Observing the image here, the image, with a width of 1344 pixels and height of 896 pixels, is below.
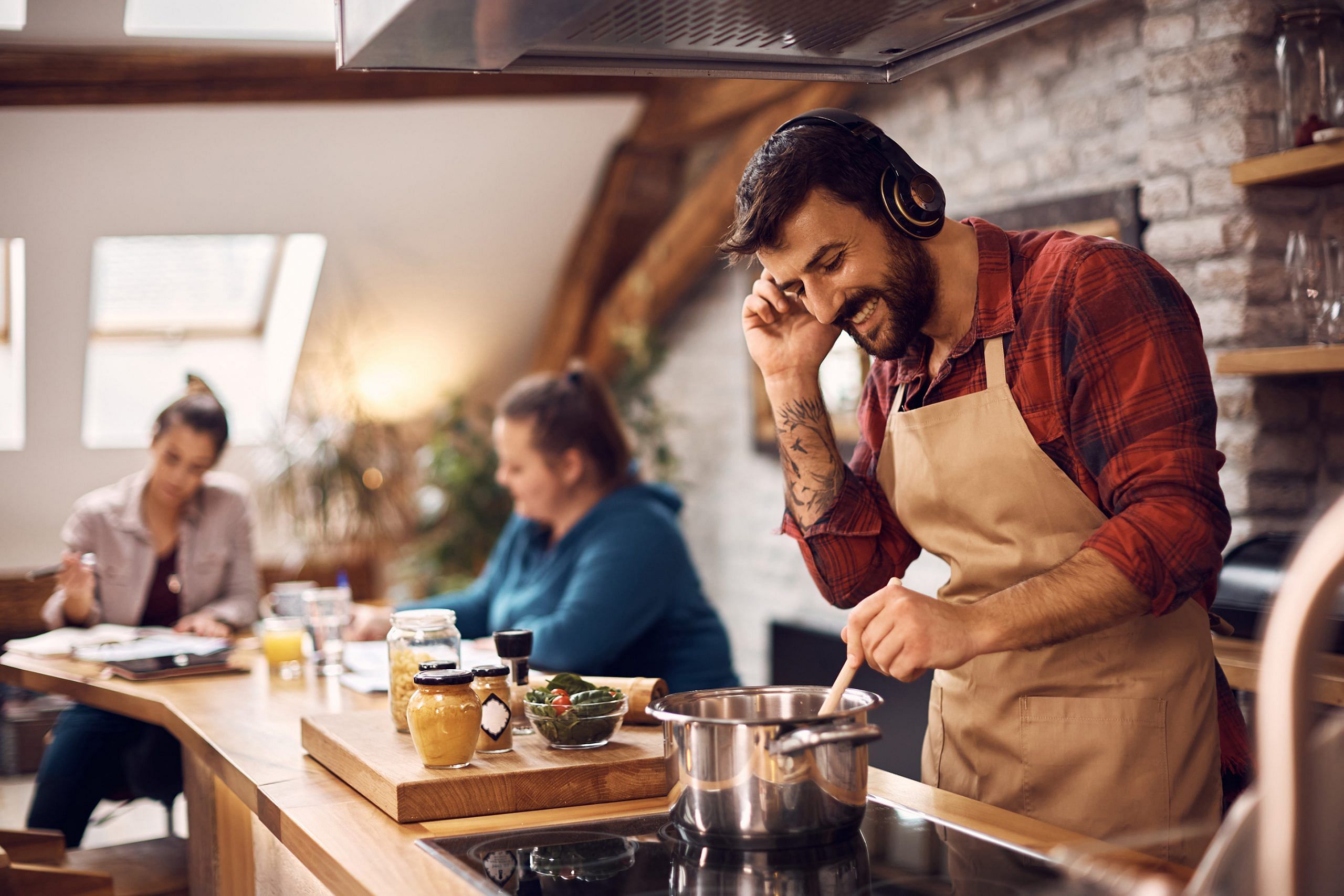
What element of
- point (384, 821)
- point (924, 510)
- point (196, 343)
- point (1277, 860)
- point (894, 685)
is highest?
point (196, 343)

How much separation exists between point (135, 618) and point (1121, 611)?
3192mm

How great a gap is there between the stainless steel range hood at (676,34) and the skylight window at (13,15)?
3528mm

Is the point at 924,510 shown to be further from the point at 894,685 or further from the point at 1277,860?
the point at 894,685

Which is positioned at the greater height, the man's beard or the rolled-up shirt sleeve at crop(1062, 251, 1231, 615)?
the man's beard

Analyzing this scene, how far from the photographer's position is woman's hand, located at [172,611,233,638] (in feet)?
11.2

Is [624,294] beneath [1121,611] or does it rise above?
above

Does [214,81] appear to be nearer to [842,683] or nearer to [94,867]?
[94,867]

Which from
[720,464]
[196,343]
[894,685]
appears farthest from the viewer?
[196,343]

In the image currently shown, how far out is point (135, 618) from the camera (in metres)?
3.79

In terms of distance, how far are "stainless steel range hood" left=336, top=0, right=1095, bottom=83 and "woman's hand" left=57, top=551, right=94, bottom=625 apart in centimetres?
→ 239

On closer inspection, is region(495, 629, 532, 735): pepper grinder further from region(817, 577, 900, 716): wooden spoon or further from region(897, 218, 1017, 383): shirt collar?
region(897, 218, 1017, 383): shirt collar

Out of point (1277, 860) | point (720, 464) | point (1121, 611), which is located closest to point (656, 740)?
point (1121, 611)

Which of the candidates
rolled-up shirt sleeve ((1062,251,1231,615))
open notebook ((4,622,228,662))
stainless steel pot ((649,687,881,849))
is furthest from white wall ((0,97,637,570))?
stainless steel pot ((649,687,881,849))

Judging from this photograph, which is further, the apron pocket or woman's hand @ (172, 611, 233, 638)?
woman's hand @ (172, 611, 233, 638)
